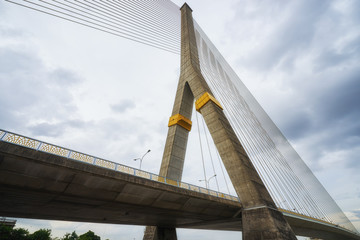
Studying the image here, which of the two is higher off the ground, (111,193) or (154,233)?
(111,193)

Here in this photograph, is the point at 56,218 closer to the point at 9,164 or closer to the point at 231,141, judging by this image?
the point at 9,164

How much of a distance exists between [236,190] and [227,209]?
70.6 inches

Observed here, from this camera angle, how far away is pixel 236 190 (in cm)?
1518

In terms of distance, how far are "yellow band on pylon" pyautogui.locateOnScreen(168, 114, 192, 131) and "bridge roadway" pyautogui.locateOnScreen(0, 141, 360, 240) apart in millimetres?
10314

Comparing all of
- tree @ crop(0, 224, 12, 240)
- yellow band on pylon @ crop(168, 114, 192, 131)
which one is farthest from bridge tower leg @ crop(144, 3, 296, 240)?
tree @ crop(0, 224, 12, 240)

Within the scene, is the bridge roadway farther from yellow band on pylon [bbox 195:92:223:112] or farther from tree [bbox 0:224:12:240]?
tree [bbox 0:224:12:240]

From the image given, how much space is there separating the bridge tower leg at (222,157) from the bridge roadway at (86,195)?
1.74 m

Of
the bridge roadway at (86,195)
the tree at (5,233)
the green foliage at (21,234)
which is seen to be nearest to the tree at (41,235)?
the green foliage at (21,234)

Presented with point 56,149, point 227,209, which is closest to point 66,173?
point 56,149

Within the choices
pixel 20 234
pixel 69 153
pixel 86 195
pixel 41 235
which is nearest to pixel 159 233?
pixel 86 195

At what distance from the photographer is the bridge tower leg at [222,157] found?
12530mm

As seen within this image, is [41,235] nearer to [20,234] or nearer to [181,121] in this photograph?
[20,234]

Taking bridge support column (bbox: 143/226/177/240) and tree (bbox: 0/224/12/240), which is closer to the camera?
bridge support column (bbox: 143/226/177/240)

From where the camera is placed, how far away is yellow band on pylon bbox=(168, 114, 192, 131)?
2216 centimetres
